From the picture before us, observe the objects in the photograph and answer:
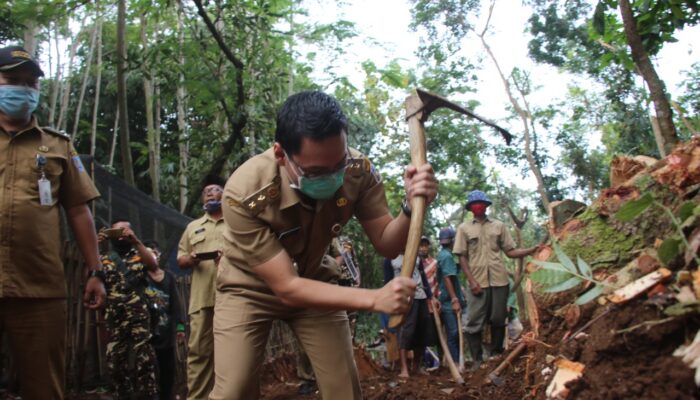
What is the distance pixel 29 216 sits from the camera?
2852mm

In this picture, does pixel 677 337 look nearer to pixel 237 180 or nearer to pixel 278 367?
pixel 237 180

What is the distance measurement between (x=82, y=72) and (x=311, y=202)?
14.4 metres

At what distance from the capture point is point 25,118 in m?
2.98

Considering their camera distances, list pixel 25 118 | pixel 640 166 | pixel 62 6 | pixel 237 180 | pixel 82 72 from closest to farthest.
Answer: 1. pixel 237 180
2. pixel 25 118
3. pixel 640 166
4. pixel 62 6
5. pixel 82 72

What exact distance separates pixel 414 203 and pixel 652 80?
2.12 meters

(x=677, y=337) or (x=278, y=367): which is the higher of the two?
(x=677, y=337)

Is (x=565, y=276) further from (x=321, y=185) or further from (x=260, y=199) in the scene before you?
(x=260, y=199)

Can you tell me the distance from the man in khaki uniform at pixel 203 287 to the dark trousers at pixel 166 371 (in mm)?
587

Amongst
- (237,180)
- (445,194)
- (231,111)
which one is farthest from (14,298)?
(445,194)

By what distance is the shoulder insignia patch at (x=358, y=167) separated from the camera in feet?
9.09

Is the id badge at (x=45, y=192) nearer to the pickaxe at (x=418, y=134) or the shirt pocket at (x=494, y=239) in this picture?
the pickaxe at (x=418, y=134)

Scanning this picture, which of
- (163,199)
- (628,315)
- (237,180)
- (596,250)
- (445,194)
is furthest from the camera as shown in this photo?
(445,194)

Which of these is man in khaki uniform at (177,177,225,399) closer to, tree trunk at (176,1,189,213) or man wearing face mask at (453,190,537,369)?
man wearing face mask at (453,190,537,369)

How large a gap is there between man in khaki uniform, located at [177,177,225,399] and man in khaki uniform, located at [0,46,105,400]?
1972 mm
